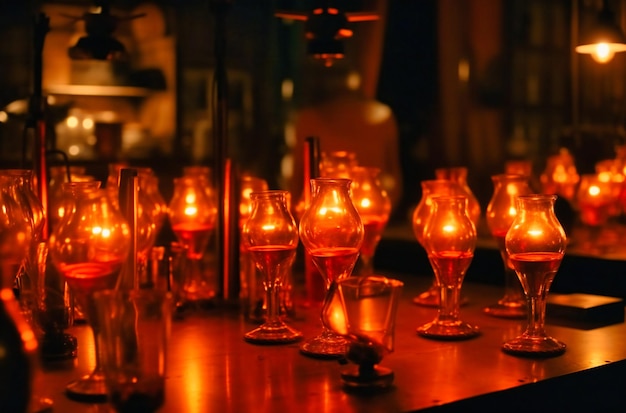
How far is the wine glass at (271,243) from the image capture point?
1.77 metres

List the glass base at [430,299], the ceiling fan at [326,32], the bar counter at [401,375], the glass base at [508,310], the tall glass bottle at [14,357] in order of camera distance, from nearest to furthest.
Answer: the tall glass bottle at [14,357]
the bar counter at [401,375]
the glass base at [508,310]
the glass base at [430,299]
the ceiling fan at [326,32]

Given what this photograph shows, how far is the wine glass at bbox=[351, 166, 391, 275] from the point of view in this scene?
225 cm

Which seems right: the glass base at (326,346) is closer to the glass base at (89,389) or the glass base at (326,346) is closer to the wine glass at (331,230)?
the wine glass at (331,230)

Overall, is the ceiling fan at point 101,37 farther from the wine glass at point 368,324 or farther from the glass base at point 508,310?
the wine glass at point 368,324

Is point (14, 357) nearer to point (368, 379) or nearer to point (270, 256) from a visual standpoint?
point (368, 379)

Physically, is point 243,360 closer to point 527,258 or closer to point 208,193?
point 527,258

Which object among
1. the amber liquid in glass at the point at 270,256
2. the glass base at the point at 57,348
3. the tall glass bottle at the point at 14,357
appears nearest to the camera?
the tall glass bottle at the point at 14,357

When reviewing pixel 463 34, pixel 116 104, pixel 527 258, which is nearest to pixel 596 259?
pixel 527 258

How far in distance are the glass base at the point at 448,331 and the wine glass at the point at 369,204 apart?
443 millimetres

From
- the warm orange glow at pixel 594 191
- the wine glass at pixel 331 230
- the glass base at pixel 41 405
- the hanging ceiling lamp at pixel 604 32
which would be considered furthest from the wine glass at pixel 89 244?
the warm orange glow at pixel 594 191

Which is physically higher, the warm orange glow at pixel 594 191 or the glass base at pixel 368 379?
the warm orange glow at pixel 594 191

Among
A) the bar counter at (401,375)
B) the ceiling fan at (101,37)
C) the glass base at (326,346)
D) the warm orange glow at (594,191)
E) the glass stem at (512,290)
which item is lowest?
the bar counter at (401,375)

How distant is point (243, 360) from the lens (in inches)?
63.9

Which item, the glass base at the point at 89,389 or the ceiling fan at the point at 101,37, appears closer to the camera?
the glass base at the point at 89,389
